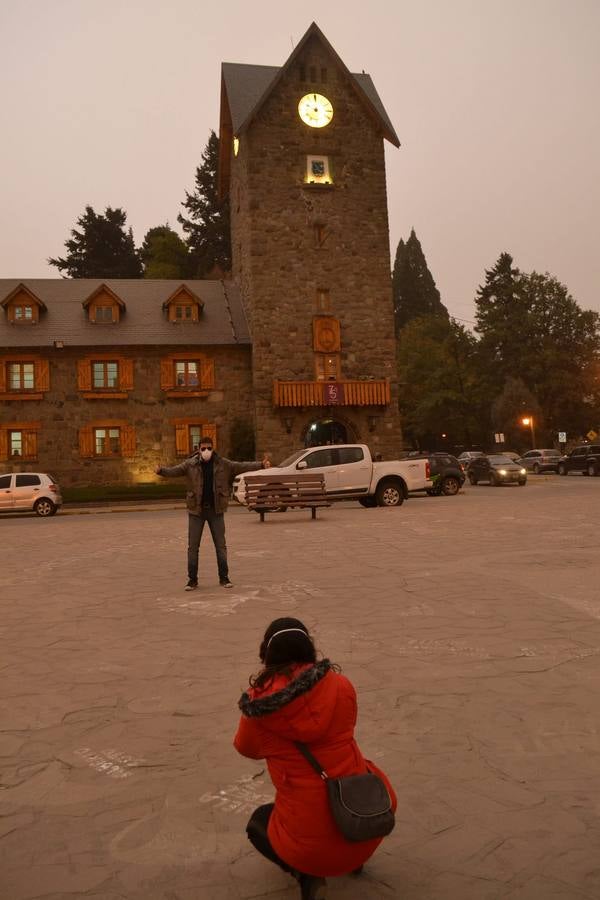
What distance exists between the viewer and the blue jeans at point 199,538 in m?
8.90

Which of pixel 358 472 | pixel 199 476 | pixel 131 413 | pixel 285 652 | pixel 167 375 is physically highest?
pixel 167 375

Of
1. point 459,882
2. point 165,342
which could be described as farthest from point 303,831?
point 165,342

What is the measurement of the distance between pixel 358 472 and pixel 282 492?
144 inches

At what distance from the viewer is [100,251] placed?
208 ft

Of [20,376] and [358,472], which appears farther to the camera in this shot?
[20,376]

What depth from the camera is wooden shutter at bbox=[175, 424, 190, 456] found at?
34.9 metres

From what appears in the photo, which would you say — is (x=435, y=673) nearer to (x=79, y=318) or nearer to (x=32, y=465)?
(x=32, y=465)

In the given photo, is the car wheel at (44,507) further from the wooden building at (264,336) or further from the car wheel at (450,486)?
the car wheel at (450,486)

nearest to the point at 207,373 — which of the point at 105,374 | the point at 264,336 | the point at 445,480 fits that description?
the point at 264,336

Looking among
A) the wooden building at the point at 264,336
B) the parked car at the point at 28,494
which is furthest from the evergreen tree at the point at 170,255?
the parked car at the point at 28,494

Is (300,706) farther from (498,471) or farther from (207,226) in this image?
(207,226)

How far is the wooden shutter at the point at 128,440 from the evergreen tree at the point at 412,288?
5751 centimetres

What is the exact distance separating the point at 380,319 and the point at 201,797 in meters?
33.8

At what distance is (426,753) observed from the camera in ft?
12.4
